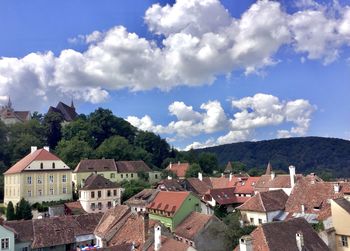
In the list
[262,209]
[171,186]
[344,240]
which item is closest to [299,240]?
[344,240]

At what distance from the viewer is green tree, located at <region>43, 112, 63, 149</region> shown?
102000 mm

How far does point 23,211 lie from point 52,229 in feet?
45.7

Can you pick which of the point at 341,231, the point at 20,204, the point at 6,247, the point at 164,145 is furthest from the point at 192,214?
the point at 164,145

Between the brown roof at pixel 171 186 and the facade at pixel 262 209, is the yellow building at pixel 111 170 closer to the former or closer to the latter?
the brown roof at pixel 171 186

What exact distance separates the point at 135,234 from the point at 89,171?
133 feet

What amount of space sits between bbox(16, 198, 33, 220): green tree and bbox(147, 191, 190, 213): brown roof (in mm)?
18338

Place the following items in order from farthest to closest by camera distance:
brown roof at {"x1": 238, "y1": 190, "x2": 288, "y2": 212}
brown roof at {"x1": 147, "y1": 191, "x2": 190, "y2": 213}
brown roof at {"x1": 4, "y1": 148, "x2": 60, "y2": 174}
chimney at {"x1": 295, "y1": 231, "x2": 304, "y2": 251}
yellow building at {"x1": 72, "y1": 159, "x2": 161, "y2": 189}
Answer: yellow building at {"x1": 72, "y1": 159, "x2": 161, "y2": 189}, brown roof at {"x1": 4, "y1": 148, "x2": 60, "y2": 174}, brown roof at {"x1": 147, "y1": 191, "x2": 190, "y2": 213}, brown roof at {"x1": 238, "y1": 190, "x2": 288, "y2": 212}, chimney at {"x1": 295, "y1": 231, "x2": 304, "y2": 251}

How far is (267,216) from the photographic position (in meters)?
45.3

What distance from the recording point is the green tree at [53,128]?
102 meters

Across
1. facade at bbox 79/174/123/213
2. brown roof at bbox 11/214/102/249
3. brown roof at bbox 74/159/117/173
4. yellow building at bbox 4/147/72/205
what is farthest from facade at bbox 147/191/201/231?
brown roof at bbox 74/159/117/173

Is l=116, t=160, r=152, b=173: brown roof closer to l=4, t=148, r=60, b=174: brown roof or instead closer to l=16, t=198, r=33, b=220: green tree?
l=4, t=148, r=60, b=174: brown roof

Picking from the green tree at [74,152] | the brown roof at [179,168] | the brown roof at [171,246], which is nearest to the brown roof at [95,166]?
the green tree at [74,152]

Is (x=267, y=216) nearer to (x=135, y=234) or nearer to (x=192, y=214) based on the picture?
(x=192, y=214)

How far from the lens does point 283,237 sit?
97.5 ft
